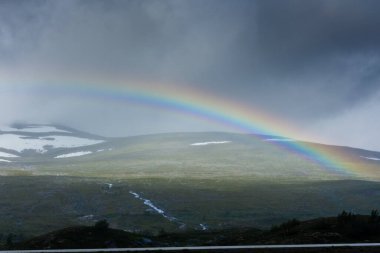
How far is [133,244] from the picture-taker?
3969cm

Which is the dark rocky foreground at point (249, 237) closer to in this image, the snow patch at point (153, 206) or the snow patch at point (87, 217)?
the snow patch at point (153, 206)

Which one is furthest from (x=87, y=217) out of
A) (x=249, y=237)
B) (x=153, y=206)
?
(x=249, y=237)

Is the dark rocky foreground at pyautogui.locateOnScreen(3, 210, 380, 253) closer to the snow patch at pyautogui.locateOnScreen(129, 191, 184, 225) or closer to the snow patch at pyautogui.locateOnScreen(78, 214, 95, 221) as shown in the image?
the snow patch at pyautogui.locateOnScreen(129, 191, 184, 225)

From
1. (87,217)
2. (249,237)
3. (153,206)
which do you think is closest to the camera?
(249,237)

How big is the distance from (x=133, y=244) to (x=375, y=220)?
20737 millimetres

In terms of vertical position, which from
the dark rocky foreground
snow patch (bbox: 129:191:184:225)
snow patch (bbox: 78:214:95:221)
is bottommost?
snow patch (bbox: 78:214:95:221)

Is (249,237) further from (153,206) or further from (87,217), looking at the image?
(153,206)

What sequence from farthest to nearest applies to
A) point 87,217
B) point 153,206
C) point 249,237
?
point 153,206, point 87,217, point 249,237

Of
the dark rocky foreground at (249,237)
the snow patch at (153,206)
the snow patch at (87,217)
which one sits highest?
the dark rocky foreground at (249,237)

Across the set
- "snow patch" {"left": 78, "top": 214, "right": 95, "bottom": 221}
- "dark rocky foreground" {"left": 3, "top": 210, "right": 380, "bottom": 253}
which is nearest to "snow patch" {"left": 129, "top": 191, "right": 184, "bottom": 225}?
"snow patch" {"left": 78, "top": 214, "right": 95, "bottom": 221}

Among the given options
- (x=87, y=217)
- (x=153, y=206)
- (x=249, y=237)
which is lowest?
(x=87, y=217)

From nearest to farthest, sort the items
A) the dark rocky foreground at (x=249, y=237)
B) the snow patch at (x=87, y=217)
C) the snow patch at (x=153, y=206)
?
the dark rocky foreground at (x=249, y=237)
the snow patch at (x=153, y=206)
the snow patch at (x=87, y=217)

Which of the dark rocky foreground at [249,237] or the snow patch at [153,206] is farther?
the snow patch at [153,206]

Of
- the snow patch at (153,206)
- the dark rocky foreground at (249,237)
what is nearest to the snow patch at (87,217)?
the snow patch at (153,206)
